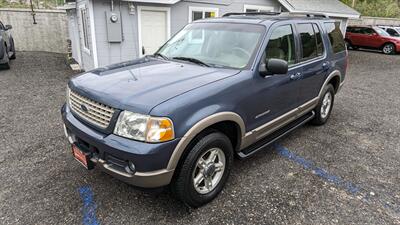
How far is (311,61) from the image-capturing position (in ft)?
13.8

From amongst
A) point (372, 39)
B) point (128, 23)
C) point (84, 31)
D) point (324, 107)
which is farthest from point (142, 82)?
point (372, 39)

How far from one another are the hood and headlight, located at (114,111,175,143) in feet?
0.22

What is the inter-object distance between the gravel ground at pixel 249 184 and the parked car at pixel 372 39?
47.7 ft

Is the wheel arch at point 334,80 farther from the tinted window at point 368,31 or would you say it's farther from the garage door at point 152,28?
the tinted window at point 368,31

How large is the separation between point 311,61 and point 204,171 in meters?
2.54

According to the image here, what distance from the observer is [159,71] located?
3.06 meters

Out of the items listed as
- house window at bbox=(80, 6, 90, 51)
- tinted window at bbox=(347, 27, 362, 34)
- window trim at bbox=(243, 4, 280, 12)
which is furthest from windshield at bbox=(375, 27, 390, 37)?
house window at bbox=(80, 6, 90, 51)

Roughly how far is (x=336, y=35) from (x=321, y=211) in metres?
3.51

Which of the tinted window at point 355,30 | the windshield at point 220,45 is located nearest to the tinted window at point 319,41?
the windshield at point 220,45

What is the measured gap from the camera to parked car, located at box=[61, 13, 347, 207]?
233 centimetres

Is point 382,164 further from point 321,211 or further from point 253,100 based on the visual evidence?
point 253,100

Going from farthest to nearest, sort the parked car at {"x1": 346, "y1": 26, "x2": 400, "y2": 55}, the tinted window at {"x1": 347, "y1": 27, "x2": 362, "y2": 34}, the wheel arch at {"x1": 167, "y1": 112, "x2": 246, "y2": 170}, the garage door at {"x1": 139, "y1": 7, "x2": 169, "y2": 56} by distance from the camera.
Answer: the tinted window at {"x1": 347, "y1": 27, "x2": 362, "y2": 34}
the parked car at {"x1": 346, "y1": 26, "x2": 400, "y2": 55}
the garage door at {"x1": 139, "y1": 7, "x2": 169, "y2": 56}
the wheel arch at {"x1": 167, "y1": 112, "x2": 246, "y2": 170}

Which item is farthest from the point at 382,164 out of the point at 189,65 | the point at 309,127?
the point at 189,65

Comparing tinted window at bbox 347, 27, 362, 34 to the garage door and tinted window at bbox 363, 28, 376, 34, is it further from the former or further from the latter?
the garage door
